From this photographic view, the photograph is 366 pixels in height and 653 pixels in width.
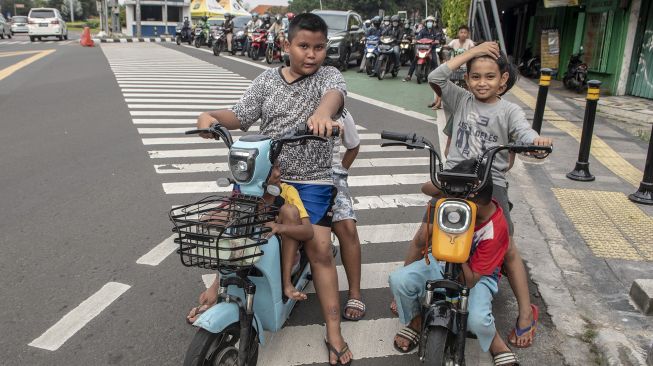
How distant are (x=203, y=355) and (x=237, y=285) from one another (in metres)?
0.33

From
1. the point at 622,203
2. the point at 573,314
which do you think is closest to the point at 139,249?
the point at 573,314

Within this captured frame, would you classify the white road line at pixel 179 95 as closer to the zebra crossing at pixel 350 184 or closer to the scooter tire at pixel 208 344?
the zebra crossing at pixel 350 184

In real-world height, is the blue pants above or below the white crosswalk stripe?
above

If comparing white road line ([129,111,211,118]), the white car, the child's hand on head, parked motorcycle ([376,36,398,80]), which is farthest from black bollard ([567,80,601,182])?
the white car

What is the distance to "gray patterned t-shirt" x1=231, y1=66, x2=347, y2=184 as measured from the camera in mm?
3117

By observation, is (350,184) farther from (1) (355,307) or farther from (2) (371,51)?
(2) (371,51)

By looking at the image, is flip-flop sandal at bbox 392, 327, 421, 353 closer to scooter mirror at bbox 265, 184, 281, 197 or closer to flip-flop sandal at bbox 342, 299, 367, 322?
flip-flop sandal at bbox 342, 299, 367, 322

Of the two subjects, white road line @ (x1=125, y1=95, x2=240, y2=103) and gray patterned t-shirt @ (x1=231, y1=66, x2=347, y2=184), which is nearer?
gray patterned t-shirt @ (x1=231, y1=66, x2=347, y2=184)

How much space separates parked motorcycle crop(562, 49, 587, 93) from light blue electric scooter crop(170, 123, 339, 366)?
13131mm

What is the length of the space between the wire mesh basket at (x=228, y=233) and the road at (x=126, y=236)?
0.85 m

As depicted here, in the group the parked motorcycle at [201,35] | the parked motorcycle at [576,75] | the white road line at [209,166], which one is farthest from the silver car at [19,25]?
the white road line at [209,166]

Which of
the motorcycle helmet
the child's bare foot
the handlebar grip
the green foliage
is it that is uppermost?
the green foliage

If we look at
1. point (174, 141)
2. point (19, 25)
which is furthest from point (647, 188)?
point (19, 25)

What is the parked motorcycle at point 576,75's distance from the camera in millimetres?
14102
